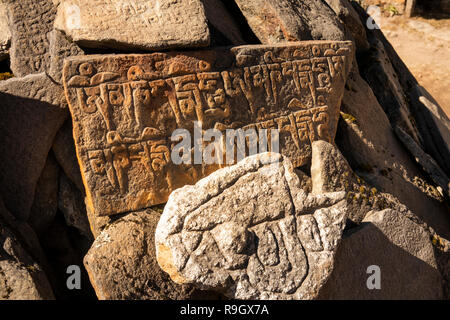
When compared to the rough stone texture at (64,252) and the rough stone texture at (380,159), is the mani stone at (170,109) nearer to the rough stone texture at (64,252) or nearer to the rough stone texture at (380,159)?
the rough stone texture at (64,252)

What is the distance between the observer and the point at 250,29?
419 centimetres

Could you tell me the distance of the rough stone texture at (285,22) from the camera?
156 inches

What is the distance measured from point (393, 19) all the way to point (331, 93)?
8551 mm

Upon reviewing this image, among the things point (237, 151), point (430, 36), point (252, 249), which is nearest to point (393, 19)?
point (430, 36)

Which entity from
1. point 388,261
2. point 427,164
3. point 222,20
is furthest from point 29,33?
point 427,164

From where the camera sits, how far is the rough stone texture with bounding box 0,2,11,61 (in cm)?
354

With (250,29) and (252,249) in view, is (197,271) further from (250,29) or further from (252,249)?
(250,29)

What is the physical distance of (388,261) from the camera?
3.13 meters

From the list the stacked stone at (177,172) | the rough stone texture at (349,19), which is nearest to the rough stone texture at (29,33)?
the stacked stone at (177,172)

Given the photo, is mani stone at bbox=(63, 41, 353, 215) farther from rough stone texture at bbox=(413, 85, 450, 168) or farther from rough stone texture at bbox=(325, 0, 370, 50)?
rough stone texture at bbox=(413, 85, 450, 168)

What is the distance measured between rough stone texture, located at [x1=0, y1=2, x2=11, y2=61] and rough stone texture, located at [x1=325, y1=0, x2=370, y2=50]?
3254 mm

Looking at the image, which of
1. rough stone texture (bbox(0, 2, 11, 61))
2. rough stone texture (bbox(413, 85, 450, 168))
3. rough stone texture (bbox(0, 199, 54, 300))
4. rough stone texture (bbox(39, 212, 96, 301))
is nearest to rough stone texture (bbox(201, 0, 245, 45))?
rough stone texture (bbox(0, 2, 11, 61))

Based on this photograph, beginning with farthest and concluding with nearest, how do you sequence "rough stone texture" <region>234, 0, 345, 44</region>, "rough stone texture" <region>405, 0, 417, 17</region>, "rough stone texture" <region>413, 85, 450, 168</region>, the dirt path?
"rough stone texture" <region>405, 0, 417, 17</region> → the dirt path → "rough stone texture" <region>413, 85, 450, 168</region> → "rough stone texture" <region>234, 0, 345, 44</region>

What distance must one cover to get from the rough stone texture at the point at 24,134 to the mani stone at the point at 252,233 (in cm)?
116
